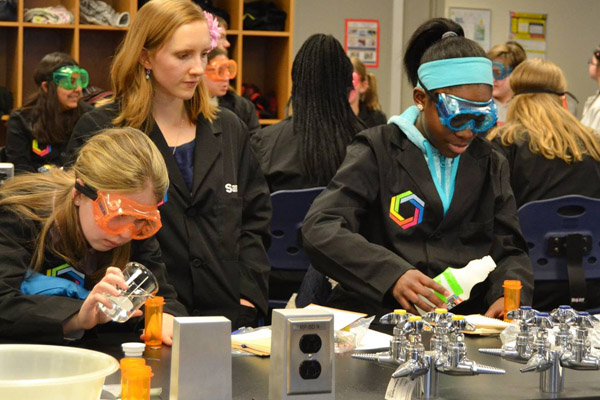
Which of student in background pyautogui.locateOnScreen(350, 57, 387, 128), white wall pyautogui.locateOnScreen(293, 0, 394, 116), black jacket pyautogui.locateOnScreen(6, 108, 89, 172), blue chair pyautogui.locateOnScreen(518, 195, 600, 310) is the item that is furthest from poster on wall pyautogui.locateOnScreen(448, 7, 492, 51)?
blue chair pyautogui.locateOnScreen(518, 195, 600, 310)

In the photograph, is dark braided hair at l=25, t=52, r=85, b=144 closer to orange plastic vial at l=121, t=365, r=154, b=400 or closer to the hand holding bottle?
the hand holding bottle

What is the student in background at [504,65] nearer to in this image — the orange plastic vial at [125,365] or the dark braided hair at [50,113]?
the dark braided hair at [50,113]

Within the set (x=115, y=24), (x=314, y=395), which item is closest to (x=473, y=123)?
(x=314, y=395)

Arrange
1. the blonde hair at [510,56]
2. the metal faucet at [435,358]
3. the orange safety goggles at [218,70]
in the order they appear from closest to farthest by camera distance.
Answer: the metal faucet at [435,358], the orange safety goggles at [218,70], the blonde hair at [510,56]

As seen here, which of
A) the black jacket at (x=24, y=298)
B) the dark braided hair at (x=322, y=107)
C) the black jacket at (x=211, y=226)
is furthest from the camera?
the dark braided hair at (x=322, y=107)

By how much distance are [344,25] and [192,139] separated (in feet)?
17.7

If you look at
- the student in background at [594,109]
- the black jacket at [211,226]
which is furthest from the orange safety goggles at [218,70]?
the student in background at [594,109]

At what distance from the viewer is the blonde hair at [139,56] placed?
2816 mm

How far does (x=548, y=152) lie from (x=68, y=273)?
243 cm

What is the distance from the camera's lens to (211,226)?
282 cm

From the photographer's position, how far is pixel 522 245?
290cm

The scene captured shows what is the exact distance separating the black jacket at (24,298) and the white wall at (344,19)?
5778 millimetres

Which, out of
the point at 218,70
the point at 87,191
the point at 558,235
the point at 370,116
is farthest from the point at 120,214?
the point at 370,116

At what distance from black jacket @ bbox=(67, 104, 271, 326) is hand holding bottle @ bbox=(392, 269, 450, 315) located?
53cm
